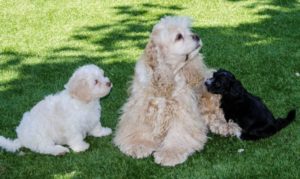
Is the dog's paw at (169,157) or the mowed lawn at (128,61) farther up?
the dog's paw at (169,157)

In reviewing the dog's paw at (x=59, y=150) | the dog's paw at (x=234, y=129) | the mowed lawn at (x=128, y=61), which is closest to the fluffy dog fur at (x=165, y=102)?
the mowed lawn at (x=128, y=61)

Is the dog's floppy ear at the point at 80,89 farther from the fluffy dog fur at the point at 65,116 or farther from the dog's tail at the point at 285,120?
the dog's tail at the point at 285,120

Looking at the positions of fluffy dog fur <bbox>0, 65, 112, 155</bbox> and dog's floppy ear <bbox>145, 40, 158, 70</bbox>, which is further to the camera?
fluffy dog fur <bbox>0, 65, 112, 155</bbox>

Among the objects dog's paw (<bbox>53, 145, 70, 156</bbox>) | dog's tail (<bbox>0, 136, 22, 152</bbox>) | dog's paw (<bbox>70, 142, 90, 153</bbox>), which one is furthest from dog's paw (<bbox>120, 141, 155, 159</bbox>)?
dog's tail (<bbox>0, 136, 22, 152</bbox>)

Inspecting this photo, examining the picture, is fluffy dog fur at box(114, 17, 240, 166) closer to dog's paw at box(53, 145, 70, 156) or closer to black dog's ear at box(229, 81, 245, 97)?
black dog's ear at box(229, 81, 245, 97)

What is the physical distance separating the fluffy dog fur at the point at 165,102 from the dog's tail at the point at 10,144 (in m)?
0.99

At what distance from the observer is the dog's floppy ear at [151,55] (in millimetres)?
5914

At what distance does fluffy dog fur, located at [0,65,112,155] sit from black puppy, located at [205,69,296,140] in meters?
1.12

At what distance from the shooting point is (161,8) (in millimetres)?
11070

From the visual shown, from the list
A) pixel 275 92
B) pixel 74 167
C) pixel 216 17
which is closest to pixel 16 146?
pixel 74 167

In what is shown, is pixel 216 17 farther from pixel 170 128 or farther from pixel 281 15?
pixel 170 128

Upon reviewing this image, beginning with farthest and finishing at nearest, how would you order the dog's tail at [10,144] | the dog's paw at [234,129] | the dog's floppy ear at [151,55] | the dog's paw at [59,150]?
the dog's paw at [234,129] → the dog's tail at [10,144] → the dog's paw at [59,150] → the dog's floppy ear at [151,55]

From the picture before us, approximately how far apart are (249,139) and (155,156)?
101 centimetres

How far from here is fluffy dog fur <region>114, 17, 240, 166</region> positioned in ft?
19.5
